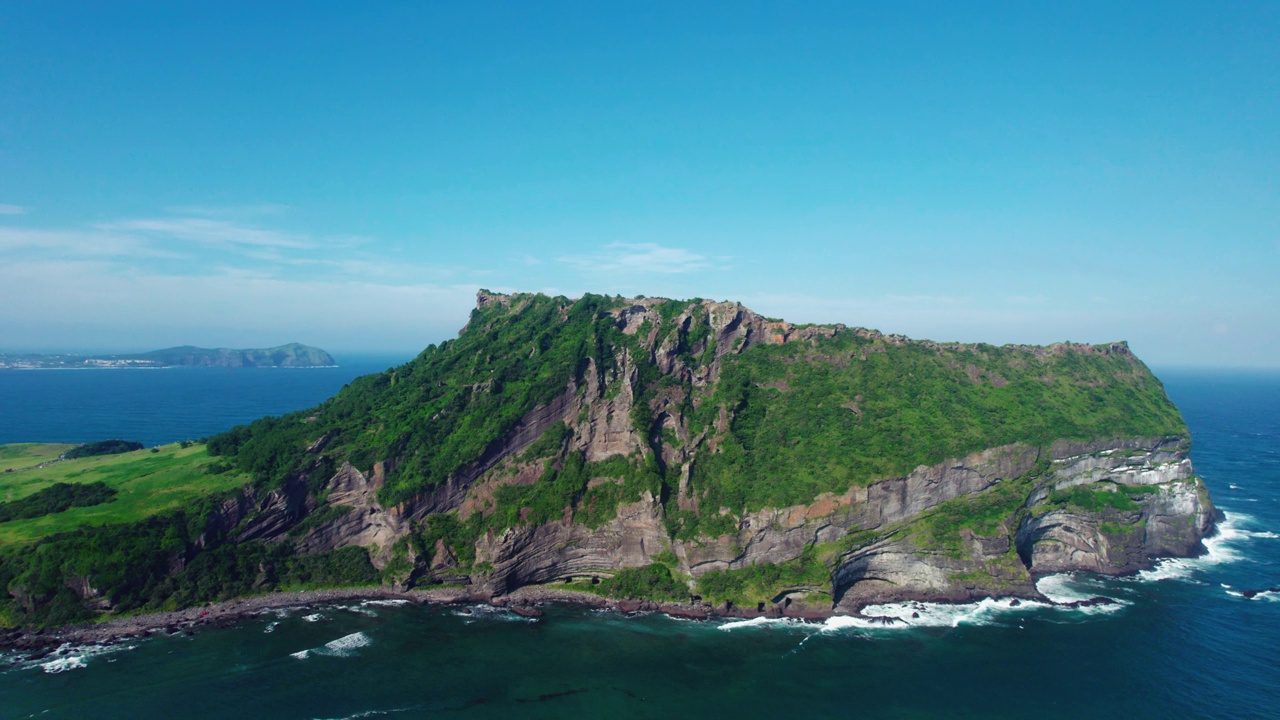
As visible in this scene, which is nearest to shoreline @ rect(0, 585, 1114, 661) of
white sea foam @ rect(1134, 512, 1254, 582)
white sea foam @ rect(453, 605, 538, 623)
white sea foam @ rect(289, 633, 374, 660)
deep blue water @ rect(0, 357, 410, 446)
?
white sea foam @ rect(453, 605, 538, 623)

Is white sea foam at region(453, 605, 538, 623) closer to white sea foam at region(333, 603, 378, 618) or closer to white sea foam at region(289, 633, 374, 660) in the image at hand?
white sea foam at region(333, 603, 378, 618)

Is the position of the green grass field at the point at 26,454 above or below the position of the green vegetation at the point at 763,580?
above

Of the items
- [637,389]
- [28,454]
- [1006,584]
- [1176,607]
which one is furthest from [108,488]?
[1176,607]

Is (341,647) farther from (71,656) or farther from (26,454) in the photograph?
(26,454)

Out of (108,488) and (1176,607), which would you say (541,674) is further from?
(1176,607)

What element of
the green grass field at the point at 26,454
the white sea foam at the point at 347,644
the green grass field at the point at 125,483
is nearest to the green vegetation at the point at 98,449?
the green grass field at the point at 26,454

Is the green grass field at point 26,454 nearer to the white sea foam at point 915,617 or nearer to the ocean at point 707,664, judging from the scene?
the ocean at point 707,664
